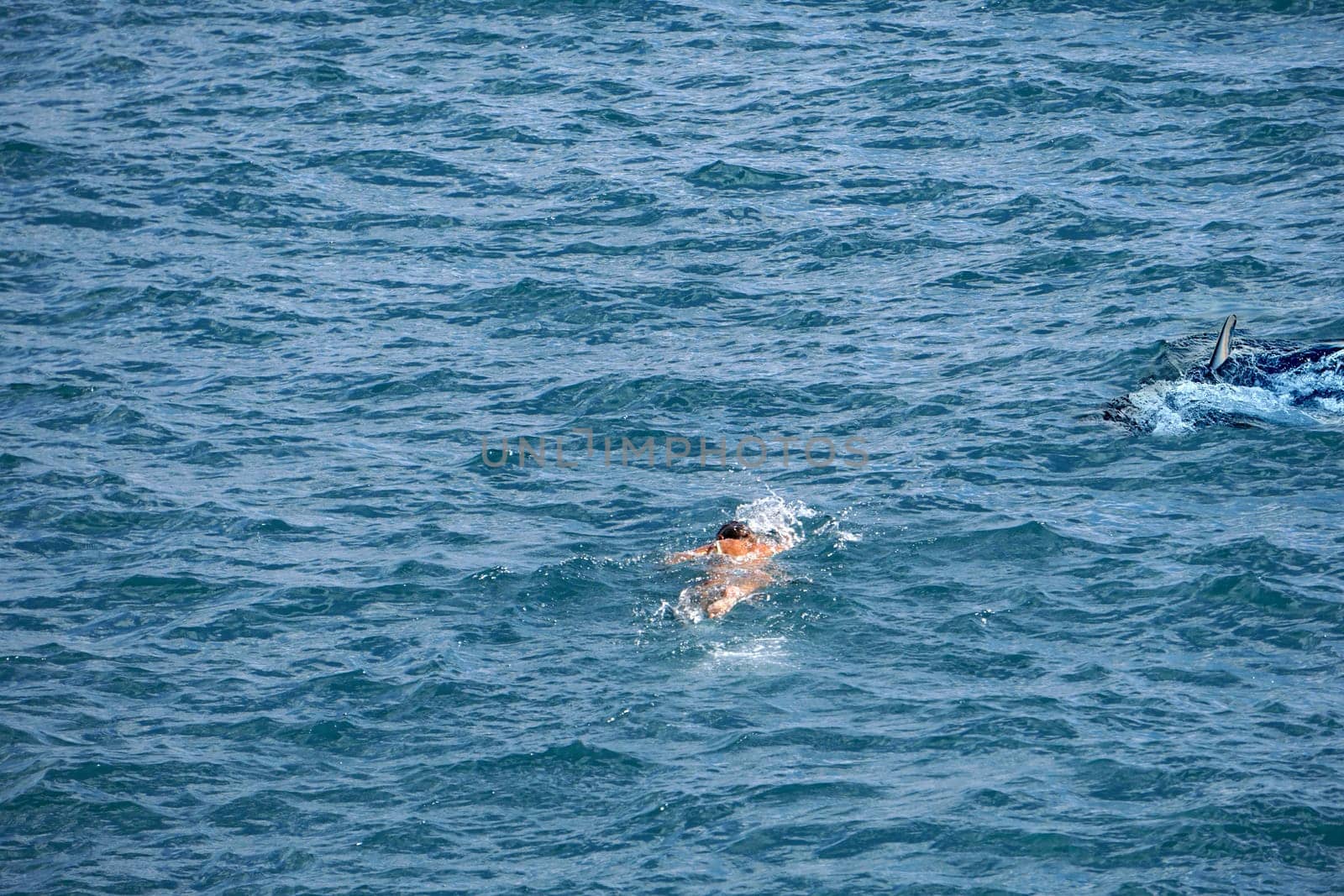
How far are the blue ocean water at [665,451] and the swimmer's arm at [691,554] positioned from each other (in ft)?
0.81

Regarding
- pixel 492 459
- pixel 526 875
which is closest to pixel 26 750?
pixel 526 875

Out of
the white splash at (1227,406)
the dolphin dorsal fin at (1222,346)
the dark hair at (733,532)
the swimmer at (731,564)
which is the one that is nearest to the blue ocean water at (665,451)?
the white splash at (1227,406)

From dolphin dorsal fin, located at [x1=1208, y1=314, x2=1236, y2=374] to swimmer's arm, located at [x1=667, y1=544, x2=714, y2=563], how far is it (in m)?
7.30

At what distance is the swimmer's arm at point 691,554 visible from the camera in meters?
15.9

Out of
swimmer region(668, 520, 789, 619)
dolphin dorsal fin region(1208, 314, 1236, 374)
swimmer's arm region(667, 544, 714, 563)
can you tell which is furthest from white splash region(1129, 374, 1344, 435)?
swimmer's arm region(667, 544, 714, 563)

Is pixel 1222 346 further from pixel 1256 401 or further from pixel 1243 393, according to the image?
pixel 1256 401

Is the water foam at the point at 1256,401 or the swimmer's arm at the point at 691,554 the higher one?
the water foam at the point at 1256,401

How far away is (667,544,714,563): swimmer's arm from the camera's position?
15867mm

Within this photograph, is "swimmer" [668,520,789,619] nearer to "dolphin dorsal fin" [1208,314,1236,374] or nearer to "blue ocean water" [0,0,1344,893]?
"blue ocean water" [0,0,1344,893]

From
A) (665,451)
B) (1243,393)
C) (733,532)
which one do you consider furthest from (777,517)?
(1243,393)

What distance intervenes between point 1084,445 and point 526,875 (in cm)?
943

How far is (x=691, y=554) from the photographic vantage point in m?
15.9

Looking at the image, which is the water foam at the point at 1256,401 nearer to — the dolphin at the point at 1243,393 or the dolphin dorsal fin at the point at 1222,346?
the dolphin at the point at 1243,393

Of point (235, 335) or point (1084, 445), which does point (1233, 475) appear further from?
point (235, 335)
